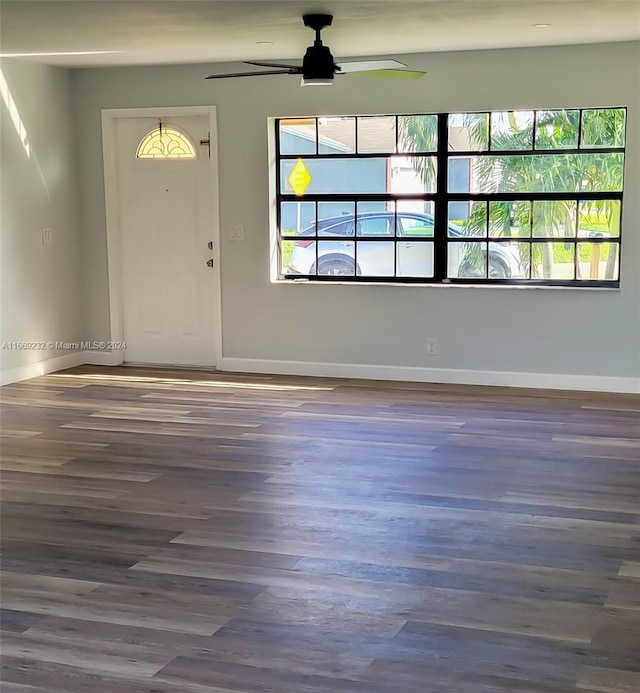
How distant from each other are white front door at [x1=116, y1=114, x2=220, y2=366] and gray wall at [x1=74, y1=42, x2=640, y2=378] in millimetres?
198

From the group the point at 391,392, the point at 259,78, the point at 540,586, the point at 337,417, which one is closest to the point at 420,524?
the point at 540,586

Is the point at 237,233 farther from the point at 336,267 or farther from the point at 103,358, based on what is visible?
the point at 103,358

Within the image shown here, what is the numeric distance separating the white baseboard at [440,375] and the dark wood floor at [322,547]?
0.41 metres

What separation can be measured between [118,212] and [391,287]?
255cm

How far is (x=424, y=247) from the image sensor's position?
7184mm

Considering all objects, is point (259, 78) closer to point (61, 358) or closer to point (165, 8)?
point (165, 8)

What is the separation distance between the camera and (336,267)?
746cm

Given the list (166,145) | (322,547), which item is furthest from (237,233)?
(322,547)

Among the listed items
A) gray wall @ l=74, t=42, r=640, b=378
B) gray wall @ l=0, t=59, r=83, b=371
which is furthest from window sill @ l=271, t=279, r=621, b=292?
gray wall @ l=0, t=59, r=83, b=371

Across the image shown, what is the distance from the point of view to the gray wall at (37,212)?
7242 millimetres

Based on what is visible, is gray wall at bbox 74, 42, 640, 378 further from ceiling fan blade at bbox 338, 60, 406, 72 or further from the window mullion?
ceiling fan blade at bbox 338, 60, 406, 72

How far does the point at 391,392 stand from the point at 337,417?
890 millimetres

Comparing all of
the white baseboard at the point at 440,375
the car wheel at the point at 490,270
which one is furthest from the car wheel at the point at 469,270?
the white baseboard at the point at 440,375

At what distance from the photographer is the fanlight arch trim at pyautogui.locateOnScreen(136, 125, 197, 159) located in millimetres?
7703
